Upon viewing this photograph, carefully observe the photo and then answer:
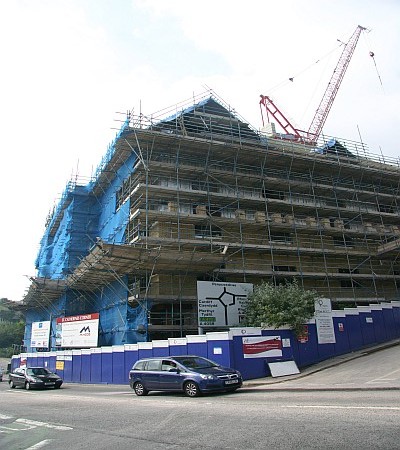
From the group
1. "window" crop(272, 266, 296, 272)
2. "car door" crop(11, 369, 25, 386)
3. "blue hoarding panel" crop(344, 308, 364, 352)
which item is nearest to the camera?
"blue hoarding panel" crop(344, 308, 364, 352)

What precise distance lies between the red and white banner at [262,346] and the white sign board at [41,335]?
20.7 m

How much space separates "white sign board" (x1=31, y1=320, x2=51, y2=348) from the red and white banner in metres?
20.7

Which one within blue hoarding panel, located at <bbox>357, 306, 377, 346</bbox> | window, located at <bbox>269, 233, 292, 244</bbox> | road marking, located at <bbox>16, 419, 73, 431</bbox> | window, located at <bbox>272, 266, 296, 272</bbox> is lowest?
road marking, located at <bbox>16, 419, 73, 431</bbox>

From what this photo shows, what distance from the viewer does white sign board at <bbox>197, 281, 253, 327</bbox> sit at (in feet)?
74.9

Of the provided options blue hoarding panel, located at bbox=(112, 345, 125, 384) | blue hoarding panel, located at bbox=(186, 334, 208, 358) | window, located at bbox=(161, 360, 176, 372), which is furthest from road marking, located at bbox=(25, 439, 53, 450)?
blue hoarding panel, located at bbox=(112, 345, 125, 384)

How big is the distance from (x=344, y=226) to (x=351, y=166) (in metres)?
4.93

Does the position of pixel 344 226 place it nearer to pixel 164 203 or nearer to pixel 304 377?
pixel 164 203

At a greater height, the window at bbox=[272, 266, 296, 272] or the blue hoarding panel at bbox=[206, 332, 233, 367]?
the window at bbox=[272, 266, 296, 272]

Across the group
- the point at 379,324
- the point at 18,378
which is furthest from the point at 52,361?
the point at 379,324

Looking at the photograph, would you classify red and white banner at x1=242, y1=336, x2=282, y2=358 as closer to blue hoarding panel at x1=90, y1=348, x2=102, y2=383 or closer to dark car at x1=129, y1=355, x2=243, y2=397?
dark car at x1=129, y1=355, x2=243, y2=397

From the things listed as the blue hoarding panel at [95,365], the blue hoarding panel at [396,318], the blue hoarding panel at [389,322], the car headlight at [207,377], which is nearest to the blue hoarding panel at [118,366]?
the blue hoarding panel at [95,365]

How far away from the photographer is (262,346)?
60.4ft

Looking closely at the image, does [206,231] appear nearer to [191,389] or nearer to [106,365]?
[106,365]

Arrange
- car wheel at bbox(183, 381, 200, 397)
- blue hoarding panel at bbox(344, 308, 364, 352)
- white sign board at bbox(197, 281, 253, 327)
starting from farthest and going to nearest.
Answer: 1. white sign board at bbox(197, 281, 253, 327)
2. blue hoarding panel at bbox(344, 308, 364, 352)
3. car wheel at bbox(183, 381, 200, 397)
